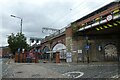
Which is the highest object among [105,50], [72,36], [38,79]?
[72,36]

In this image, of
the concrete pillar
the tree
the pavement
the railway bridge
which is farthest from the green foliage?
the pavement

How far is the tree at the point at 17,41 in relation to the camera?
5693 cm

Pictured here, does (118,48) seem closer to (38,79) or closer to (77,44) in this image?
(77,44)

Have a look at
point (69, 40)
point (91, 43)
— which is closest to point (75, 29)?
point (69, 40)

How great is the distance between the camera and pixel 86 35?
42.7 m

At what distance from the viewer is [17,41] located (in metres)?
59.4

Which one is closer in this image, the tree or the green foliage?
the green foliage

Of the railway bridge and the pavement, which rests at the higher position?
the railway bridge

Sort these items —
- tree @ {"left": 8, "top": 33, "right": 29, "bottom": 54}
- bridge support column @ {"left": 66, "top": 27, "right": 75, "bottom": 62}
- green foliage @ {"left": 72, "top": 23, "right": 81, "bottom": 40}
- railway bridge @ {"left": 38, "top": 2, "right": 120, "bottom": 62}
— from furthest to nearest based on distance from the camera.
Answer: tree @ {"left": 8, "top": 33, "right": 29, "bottom": 54} < bridge support column @ {"left": 66, "top": 27, "right": 75, "bottom": 62} < green foliage @ {"left": 72, "top": 23, "right": 81, "bottom": 40} < railway bridge @ {"left": 38, "top": 2, "right": 120, "bottom": 62}

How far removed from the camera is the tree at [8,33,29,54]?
5693 centimetres

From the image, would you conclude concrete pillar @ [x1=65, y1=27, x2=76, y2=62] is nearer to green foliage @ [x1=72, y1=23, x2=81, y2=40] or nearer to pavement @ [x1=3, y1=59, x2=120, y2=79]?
green foliage @ [x1=72, y1=23, x2=81, y2=40]

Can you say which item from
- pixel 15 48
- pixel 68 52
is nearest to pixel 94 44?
pixel 68 52

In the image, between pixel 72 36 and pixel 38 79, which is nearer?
pixel 38 79

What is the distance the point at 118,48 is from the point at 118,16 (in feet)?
62.5
